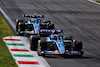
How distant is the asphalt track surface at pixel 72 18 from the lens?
20.0 metres

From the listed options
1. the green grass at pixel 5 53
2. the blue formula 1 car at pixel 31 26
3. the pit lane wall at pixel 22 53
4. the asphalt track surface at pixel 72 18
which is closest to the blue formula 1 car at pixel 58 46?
the asphalt track surface at pixel 72 18

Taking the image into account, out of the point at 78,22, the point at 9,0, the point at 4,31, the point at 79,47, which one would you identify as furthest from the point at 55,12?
the point at 79,47

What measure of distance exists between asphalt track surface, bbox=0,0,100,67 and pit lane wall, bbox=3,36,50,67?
66cm

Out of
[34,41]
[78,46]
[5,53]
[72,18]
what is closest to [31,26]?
[34,41]

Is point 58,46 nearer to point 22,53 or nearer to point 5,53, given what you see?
point 22,53

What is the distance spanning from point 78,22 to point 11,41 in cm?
1108

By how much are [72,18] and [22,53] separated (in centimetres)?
1508

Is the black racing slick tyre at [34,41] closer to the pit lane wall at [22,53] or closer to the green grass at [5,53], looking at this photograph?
the pit lane wall at [22,53]

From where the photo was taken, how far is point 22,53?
21125mm

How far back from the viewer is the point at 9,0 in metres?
44.3

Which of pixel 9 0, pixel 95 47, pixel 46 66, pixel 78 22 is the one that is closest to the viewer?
pixel 46 66

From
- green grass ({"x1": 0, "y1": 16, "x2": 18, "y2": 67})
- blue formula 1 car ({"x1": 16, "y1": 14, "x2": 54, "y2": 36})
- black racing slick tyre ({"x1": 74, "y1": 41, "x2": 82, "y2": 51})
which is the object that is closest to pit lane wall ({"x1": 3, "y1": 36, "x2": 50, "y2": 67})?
green grass ({"x1": 0, "y1": 16, "x2": 18, "y2": 67})

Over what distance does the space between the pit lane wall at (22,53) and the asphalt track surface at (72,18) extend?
0.66 m

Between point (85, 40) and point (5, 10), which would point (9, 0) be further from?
point (85, 40)
